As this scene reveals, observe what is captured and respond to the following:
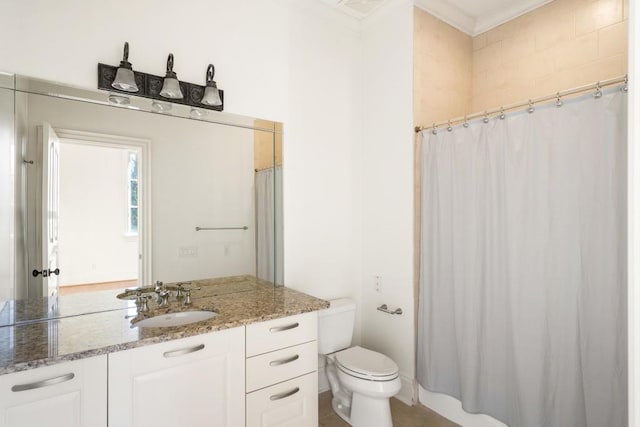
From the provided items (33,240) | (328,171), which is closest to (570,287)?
(328,171)

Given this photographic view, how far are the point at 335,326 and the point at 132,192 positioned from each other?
150 centimetres

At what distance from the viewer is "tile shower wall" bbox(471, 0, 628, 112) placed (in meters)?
2.02

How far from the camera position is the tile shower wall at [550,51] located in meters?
2.02

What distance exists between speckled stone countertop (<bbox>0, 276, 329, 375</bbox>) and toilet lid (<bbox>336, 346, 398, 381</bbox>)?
51cm

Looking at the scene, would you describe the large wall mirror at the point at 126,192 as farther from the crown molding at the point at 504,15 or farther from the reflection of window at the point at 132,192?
the crown molding at the point at 504,15

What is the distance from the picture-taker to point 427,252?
7.46ft

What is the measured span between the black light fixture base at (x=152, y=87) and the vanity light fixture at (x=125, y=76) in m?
0.04

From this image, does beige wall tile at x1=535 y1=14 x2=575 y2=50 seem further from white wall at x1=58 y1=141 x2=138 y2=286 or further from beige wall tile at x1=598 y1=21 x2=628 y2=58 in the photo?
white wall at x1=58 y1=141 x2=138 y2=286

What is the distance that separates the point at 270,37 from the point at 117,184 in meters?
1.33

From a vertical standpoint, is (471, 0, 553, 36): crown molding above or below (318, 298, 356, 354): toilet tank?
above

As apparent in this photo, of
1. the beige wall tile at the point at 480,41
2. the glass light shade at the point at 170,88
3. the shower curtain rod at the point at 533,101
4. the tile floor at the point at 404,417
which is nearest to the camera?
the shower curtain rod at the point at 533,101

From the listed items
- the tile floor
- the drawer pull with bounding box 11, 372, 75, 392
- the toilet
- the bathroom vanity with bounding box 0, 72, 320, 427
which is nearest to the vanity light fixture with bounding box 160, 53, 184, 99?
the bathroom vanity with bounding box 0, 72, 320, 427

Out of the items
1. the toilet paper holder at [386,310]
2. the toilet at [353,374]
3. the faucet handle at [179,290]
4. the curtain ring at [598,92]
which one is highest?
the curtain ring at [598,92]

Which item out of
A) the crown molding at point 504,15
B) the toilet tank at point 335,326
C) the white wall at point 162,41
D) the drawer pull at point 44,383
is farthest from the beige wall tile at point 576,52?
the drawer pull at point 44,383
